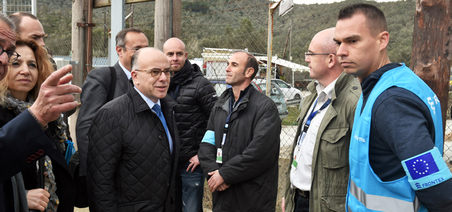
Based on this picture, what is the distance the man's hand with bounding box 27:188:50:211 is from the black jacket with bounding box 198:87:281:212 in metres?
1.31

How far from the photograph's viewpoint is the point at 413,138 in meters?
1.37

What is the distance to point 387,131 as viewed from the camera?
4.86ft

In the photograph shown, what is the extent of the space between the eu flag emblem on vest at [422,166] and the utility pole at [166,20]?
121 inches

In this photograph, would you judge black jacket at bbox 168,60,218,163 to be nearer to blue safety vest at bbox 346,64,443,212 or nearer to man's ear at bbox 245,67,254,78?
man's ear at bbox 245,67,254,78

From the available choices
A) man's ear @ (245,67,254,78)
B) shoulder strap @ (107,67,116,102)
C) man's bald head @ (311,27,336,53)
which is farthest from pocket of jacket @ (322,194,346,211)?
shoulder strap @ (107,67,116,102)

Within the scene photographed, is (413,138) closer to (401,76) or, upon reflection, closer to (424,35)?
(401,76)

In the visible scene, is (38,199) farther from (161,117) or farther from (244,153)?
(244,153)

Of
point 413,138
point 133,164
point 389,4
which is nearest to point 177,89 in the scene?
point 133,164

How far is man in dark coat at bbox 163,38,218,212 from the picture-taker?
3361 millimetres

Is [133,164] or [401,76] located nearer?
→ [401,76]

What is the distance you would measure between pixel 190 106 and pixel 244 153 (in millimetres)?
937

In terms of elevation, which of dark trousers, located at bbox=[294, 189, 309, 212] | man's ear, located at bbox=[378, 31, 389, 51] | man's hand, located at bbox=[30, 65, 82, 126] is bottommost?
dark trousers, located at bbox=[294, 189, 309, 212]

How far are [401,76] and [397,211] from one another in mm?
625

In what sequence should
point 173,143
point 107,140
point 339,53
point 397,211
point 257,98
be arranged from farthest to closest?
point 257,98 < point 173,143 < point 107,140 < point 339,53 < point 397,211
